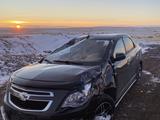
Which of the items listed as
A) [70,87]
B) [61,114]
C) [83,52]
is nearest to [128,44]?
[83,52]

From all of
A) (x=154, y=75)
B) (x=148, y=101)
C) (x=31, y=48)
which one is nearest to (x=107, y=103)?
(x=148, y=101)

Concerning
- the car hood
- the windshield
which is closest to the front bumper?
the car hood

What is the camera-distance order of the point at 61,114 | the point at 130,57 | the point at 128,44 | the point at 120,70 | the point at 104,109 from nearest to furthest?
1. the point at 61,114
2. the point at 104,109
3. the point at 120,70
4. the point at 130,57
5. the point at 128,44

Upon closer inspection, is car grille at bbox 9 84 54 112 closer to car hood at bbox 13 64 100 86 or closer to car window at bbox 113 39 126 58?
car hood at bbox 13 64 100 86

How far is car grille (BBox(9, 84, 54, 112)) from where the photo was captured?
473cm

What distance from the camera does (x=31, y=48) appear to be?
2308 cm

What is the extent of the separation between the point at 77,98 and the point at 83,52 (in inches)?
76.2

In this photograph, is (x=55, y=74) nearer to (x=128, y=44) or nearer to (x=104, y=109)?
(x=104, y=109)

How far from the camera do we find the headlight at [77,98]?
475cm

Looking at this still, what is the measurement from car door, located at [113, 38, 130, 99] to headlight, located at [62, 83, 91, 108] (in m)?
1.44

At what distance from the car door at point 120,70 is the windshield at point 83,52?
29cm

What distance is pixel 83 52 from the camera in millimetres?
6605

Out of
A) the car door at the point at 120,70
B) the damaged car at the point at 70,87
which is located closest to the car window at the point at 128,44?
the car door at the point at 120,70

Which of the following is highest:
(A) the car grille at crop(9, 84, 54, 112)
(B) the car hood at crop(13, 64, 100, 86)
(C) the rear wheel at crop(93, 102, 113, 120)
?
(B) the car hood at crop(13, 64, 100, 86)
